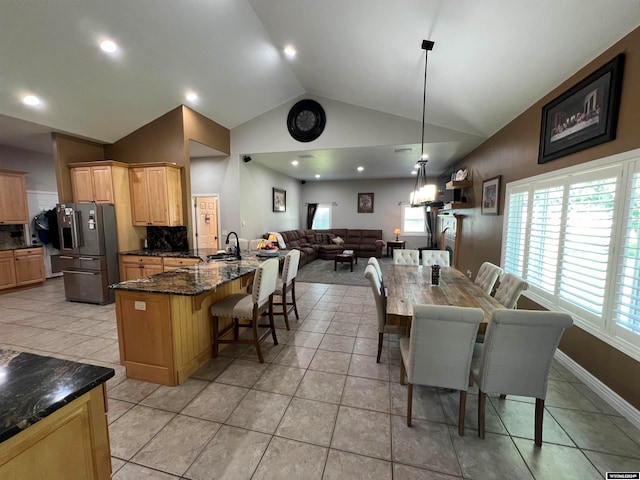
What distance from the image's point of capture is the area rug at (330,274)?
569 cm

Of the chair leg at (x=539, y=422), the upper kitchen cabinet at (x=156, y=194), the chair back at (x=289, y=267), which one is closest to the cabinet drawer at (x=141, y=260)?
the upper kitchen cabinet at (x=156, y=194)

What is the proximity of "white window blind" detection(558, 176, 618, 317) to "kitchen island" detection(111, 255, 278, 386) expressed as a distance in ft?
10.4

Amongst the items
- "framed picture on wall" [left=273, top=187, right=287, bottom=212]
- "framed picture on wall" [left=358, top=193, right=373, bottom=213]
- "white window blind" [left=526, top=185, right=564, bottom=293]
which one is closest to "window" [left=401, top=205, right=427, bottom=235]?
"framed picture on wall" [left=358, top=193, right=373, bottom=213]

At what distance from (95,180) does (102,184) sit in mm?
147

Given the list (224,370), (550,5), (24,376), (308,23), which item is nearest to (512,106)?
(550,5)

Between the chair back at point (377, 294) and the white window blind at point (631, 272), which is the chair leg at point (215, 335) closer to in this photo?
the chair back at point (377, 294)

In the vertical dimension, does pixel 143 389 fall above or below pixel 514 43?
below

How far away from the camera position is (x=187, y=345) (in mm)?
2363

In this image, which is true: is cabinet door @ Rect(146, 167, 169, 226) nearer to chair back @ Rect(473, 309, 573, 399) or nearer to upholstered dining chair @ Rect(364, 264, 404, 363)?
upholstered dining chair @ Rect(364, 264, 404, 363)

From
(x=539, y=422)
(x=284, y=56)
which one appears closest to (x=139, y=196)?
(x=284, y=56)

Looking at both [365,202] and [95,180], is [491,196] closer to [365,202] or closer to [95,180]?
[365,202]

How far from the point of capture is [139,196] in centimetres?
450

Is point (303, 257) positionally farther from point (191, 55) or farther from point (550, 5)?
point (550, 5)

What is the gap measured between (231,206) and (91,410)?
16.6 ft
